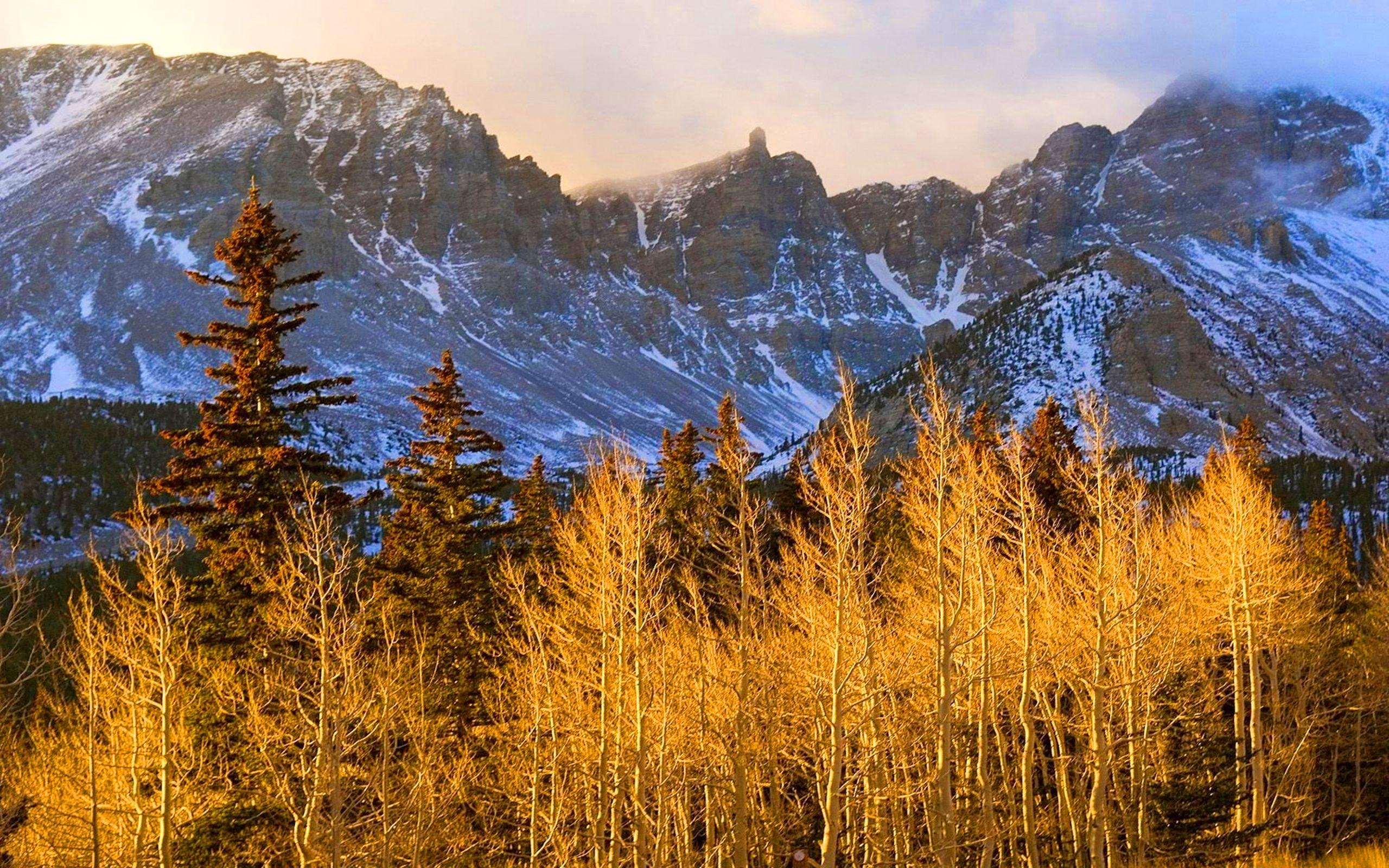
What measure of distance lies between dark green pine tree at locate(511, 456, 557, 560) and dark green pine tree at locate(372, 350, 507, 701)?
230 inches

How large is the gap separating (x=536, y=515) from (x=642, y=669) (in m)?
17.6

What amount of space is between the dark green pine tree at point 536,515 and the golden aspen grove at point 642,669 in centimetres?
99

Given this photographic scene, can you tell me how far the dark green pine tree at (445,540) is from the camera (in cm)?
2736

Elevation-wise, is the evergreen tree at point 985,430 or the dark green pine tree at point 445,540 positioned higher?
the evergreen tree at point 985,430

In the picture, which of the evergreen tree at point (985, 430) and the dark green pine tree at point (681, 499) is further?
the evergreen tree at point (985, 430)

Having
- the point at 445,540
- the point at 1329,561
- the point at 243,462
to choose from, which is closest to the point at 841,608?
the point at 243,462

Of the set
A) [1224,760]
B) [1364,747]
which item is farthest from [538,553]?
[1364,747]

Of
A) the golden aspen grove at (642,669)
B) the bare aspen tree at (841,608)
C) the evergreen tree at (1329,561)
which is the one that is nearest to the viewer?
the bare aspen tree at (841,608)

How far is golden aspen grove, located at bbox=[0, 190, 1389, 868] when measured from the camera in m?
Answer: 18.6

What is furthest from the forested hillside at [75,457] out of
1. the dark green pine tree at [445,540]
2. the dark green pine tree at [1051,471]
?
the dark green pine tree at [1051,471]

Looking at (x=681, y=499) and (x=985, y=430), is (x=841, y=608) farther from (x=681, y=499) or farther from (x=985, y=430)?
(x=985, y=430)

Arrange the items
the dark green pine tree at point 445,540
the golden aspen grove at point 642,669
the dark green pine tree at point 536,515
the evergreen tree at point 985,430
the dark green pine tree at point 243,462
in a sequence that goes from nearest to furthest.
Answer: the golden aspen grove at point 642,669 → the dark green pine tree at point 243,462 → the dark green pine tree at point 445,540 → the dark green pine tree at point 536,515 → the evergreen tree at point 985,430

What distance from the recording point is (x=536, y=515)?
3816cm

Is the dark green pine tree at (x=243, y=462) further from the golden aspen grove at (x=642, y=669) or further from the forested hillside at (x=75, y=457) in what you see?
the forested hillside at (x=75, y=457)
